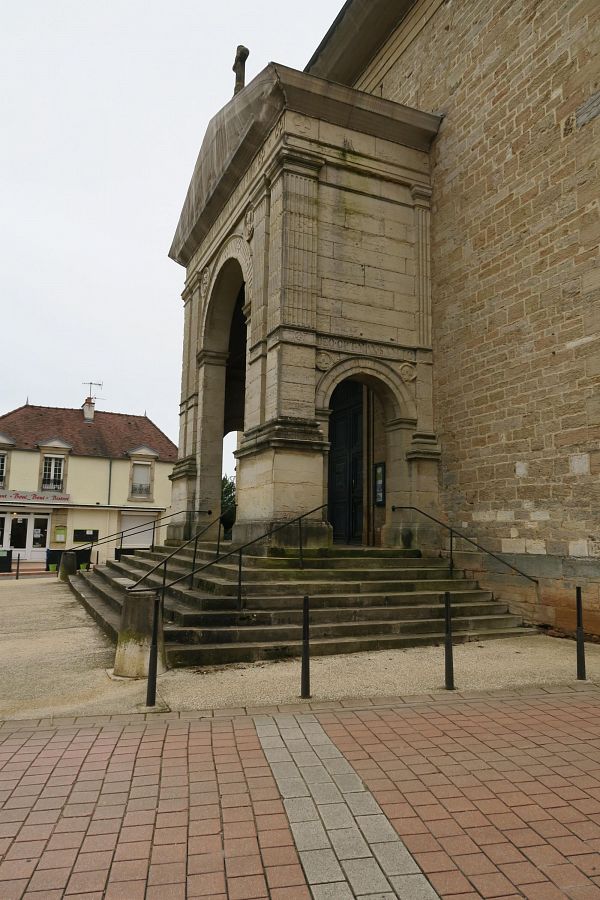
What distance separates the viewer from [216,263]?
1507 cm

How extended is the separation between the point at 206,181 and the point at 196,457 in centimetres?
694

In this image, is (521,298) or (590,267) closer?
(590,267)

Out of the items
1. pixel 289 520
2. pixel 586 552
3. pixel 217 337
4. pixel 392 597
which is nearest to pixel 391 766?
pixel 392 597

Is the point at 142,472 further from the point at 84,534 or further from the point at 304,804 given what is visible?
the point at 304,804

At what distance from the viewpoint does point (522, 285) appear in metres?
9.82

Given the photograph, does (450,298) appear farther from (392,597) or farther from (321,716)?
(321,716)

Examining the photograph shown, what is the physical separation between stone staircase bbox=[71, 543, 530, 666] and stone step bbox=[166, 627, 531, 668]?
11 mm

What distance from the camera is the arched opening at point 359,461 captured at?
40.8 ft

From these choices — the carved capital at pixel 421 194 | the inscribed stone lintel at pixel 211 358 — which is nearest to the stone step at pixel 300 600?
the carved capital at pixel 421 194

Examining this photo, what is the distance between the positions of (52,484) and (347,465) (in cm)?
2476

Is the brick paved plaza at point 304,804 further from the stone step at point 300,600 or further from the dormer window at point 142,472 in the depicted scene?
the dormer window at point 142,472

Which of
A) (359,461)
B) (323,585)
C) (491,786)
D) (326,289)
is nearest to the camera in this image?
(491,786)

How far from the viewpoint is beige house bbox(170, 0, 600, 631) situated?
8.87 meters

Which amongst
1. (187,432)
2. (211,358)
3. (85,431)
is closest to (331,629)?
(211,358)
